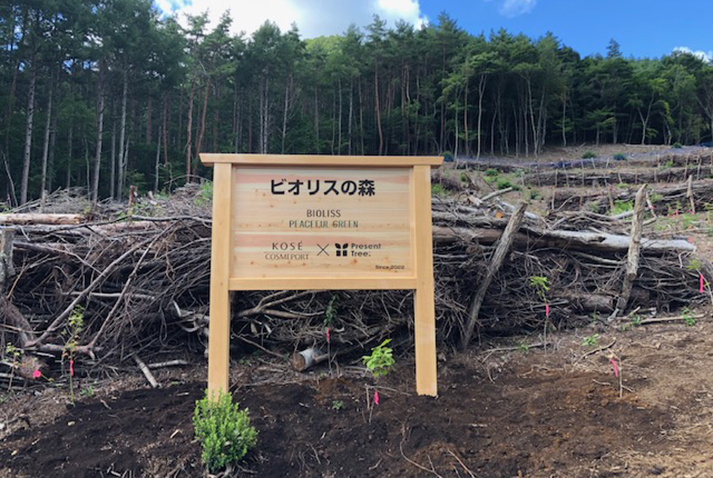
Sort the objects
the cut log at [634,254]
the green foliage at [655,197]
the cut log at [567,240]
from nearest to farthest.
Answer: the cut log at [567,240] < the cut log at [634,254] < the green foliage at [655,197]

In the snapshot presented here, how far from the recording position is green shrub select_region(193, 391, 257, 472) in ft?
6.89

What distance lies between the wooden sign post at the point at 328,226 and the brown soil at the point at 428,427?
21.5 inches

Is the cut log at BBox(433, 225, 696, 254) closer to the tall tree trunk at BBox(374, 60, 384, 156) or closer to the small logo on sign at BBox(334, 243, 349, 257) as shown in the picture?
the small logo on sign at BBox(334, 243, 349, 257)

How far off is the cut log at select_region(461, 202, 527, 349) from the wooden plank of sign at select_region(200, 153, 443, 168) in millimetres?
1427

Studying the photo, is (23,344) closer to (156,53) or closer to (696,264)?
(696,264)

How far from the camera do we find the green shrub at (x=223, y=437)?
2100mm

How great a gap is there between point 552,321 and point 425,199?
2.44m

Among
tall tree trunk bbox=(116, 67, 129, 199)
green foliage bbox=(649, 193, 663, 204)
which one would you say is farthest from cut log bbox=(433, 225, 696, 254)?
tall tree trunk bbox=(116, 67, 129, 199)

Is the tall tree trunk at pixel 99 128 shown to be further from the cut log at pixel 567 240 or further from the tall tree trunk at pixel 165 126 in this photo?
the cut log at pixel 567 240

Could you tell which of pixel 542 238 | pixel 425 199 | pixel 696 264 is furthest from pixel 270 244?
pixel 696 264

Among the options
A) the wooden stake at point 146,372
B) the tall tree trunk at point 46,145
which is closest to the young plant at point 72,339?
the wooden stake at point 146,372

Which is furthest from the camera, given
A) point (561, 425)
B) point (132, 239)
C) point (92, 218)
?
point (92, 218)

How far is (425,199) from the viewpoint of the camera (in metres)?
3.00

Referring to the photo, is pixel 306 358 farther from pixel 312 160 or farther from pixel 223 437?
pixel 312 160
